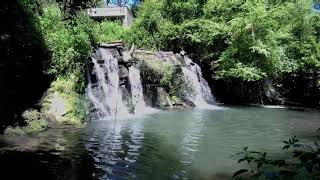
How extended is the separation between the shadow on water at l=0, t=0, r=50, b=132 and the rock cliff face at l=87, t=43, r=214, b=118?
8.37 feet

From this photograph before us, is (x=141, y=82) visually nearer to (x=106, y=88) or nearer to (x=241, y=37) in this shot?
(x=106, y=88)

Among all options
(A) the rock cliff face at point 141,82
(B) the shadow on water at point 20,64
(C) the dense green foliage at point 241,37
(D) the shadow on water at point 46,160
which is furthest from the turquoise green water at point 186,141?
(C) the dense green foliage at point 241,37

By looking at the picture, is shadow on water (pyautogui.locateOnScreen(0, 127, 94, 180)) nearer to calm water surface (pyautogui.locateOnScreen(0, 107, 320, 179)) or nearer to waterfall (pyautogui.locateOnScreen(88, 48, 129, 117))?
calm water surface (pyautogui.locateOnScreen(0, 107, 320, 179))

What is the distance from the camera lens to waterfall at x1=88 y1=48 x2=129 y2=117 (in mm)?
17156

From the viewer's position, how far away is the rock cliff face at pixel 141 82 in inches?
708

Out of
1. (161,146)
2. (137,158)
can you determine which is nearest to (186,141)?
(161,146)

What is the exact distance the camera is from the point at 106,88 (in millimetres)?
18344

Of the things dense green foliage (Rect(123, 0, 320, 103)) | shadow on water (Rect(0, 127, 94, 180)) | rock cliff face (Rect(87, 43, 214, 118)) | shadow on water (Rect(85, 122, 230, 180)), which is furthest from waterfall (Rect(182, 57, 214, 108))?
shadow on water (Rect(0, 127, 94, 180))

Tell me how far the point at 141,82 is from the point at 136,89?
90 cm

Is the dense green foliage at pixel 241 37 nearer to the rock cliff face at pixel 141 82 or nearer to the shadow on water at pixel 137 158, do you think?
the rock cliff face at pixel 141 82

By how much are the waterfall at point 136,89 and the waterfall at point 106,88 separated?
4.93 feet

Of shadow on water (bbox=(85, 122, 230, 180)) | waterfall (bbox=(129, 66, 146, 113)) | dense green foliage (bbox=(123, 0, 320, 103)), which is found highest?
dense green foliage (bbox=(123, 0, 320, 103))

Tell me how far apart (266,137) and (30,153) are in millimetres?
7164

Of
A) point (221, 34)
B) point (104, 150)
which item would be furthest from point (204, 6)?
point (104, 150)
